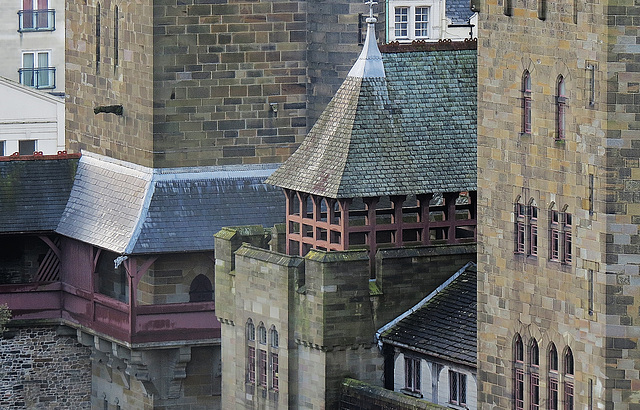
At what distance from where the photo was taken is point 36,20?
112 m

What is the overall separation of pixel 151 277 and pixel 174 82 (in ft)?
16.6

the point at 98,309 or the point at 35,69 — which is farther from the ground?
the point at 35,69

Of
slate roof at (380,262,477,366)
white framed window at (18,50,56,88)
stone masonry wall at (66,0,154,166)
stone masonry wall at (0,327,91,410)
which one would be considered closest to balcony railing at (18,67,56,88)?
white framed window at (18,50,56,88)

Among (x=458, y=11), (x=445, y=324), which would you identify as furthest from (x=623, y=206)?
(x=458, y=11)

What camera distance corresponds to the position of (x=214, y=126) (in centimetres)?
7331

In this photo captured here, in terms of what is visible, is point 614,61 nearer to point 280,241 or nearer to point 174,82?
point 280,241

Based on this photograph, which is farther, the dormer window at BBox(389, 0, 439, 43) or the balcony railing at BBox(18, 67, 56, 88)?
the balcony railing at BBox(18, 67, 56, 88)

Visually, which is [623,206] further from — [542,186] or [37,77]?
[37,77]

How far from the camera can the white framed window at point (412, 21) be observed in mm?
91062

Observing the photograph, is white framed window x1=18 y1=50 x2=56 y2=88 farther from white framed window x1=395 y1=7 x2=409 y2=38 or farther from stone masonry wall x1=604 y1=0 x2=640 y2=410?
stone masonry wall x1=604 y1=0 x2=640 y2=410

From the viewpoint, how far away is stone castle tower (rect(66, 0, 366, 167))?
2864 inches

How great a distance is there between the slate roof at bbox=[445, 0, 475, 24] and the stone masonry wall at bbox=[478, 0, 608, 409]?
33.7 meters

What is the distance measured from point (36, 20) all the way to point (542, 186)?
57.6m

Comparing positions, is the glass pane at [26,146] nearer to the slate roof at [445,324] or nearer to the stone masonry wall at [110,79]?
the stone masonry wall at [110,79]
